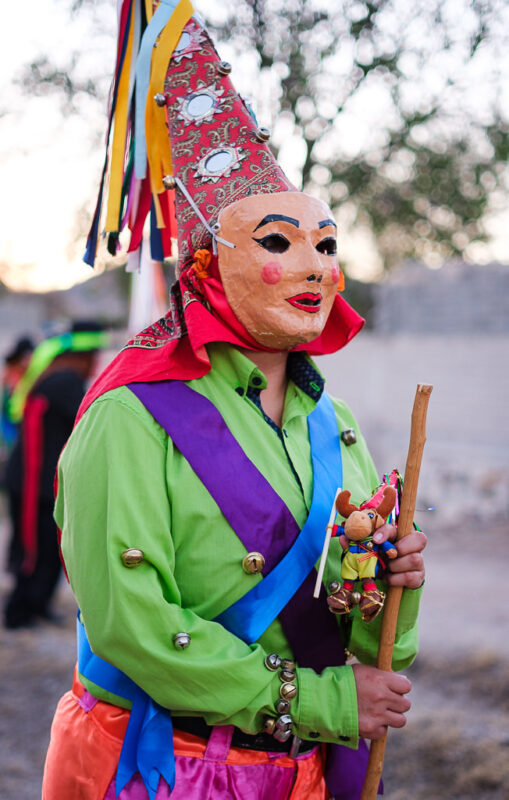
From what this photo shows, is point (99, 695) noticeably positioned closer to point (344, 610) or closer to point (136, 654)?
point (136, 654)

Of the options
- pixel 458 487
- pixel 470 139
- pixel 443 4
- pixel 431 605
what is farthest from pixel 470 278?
pixel 443 4

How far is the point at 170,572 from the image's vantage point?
169cm

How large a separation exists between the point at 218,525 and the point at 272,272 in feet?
2.00

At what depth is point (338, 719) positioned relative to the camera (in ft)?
5.69

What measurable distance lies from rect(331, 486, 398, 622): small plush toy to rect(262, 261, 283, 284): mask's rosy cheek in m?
0.53

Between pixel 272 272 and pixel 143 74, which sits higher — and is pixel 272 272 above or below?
below

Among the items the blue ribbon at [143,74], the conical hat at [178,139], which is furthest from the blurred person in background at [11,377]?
the blue ribbon at [143,74]

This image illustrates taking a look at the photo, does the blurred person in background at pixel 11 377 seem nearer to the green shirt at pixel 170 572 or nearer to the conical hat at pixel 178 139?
the conical hat at pixel 178 139

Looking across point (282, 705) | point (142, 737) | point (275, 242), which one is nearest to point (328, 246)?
point (275, 242)

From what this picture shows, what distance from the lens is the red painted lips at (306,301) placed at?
1.90 meters

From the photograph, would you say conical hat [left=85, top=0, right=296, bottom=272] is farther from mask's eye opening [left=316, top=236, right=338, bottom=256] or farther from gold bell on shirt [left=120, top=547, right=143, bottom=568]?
gold bell on shirt [left=120, top=547, right=143, bottom=568]

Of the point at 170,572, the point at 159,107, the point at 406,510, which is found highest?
the point at 159,107

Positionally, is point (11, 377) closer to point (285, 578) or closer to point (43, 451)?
point (43, 451)

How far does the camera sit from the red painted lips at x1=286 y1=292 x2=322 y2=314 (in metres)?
1.90
